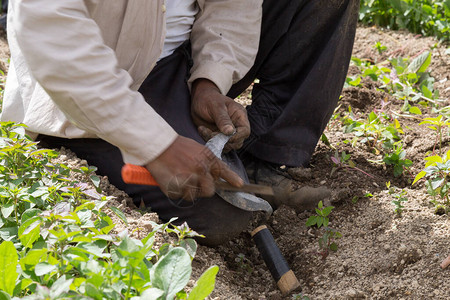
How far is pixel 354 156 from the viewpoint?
3.02 meters

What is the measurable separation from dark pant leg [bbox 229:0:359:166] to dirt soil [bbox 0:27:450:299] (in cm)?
16

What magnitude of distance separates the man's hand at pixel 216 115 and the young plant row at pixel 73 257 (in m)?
0.62

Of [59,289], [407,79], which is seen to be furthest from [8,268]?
[407,79]

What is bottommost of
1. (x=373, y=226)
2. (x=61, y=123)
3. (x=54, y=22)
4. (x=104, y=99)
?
Result: (x=373, y=226)

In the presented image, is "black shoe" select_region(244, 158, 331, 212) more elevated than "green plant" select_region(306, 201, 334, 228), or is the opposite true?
"green plant" select_region(306, 201, 334, 228)

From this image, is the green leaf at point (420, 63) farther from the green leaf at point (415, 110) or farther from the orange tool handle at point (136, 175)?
the orange tool handle at point (136, 175)

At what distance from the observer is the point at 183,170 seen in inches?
79.3

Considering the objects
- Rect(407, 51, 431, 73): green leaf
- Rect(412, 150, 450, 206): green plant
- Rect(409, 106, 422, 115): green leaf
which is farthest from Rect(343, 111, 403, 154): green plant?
Rect(407, 51, 431, 73): green leaf

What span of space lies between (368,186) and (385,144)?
326 millimetres

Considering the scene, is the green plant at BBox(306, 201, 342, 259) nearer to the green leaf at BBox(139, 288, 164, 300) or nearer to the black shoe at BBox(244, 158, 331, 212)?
the black shoe at BBox(244, 158, 331, 212)

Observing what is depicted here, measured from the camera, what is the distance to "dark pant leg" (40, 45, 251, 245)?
2.42 meters

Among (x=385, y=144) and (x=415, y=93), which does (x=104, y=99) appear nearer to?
(x=385, y=144)

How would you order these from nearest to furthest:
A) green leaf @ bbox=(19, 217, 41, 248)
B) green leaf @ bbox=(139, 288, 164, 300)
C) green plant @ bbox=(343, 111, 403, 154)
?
green leaf @ bbox=(139, 288, 164, 300) → green leaf @ bbox=(19, 217, 41, 248) → green plant @ bbox=(343, 111, 403, 154)

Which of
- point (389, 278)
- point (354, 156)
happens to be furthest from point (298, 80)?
point (389, 278)
